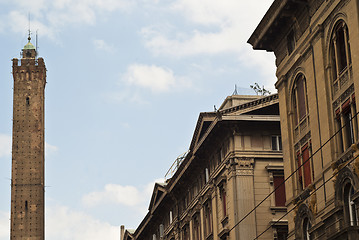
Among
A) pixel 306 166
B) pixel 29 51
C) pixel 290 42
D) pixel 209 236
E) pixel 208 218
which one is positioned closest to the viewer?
pixel 306 166

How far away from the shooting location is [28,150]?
415 ft

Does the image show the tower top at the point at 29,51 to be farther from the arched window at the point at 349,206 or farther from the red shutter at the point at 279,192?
the arched window at the point at 349,206

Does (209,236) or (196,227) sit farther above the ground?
(196,227)

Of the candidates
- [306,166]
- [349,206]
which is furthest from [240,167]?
[349,206]

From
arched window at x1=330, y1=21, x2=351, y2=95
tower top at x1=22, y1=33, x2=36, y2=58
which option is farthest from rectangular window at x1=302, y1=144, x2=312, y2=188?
tower top at x1=22, y1=33, x2=36, y2=58

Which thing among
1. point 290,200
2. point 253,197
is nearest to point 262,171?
point 253,197

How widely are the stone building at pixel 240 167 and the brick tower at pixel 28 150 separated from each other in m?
75.7

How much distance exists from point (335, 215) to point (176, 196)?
99.8ft

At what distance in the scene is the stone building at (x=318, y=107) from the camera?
27.4m

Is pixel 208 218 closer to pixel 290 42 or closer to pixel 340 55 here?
pixel 290 42

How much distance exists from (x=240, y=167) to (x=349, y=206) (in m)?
16.5

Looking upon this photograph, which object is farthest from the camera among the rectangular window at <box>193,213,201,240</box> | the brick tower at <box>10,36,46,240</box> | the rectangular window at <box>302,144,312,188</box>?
the brick tower at <box>10,36,46,240</box>

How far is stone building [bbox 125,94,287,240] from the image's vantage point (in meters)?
42.7

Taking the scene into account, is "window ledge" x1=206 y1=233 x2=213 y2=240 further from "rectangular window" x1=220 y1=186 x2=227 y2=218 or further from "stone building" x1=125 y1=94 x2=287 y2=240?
"rectangular window" x1=220 y1=186 x2=227 y2=218
